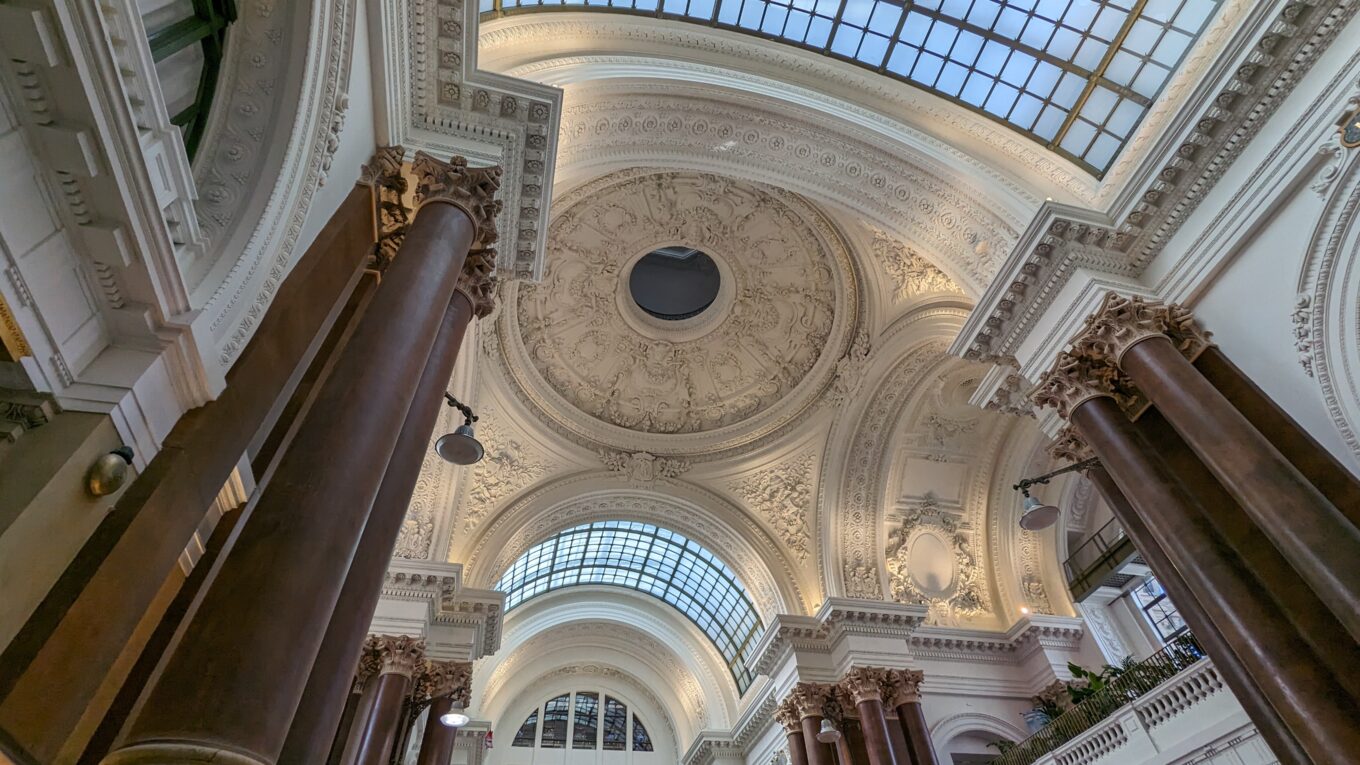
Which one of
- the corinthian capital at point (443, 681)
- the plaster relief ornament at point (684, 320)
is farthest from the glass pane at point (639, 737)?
the corinthian capital at point (443, 681)

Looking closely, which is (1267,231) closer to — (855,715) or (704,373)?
(855,715)

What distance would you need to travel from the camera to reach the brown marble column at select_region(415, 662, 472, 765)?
39.5ft

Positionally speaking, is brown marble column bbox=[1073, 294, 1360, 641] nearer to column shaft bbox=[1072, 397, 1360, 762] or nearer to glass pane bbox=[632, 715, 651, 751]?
column shaft bbox=[1072, 397, 1360, 762]

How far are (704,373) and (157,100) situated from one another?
608 inches

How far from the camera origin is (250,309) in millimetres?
4070

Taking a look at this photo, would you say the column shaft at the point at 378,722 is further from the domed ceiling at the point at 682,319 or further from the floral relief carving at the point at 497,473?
the domed ceiling at the point at 682,319

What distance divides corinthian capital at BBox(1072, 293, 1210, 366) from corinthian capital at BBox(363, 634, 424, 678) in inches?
437

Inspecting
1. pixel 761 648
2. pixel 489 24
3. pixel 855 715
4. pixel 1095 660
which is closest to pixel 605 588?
pixel 761 648

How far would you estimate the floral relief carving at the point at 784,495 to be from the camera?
17.5m

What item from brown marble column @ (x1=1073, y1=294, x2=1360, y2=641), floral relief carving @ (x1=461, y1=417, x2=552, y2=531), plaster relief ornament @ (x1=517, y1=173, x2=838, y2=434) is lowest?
brown marble column @ (x1=1073, y1=294, x2=1360, y2=641)

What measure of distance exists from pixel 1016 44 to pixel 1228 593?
7.86 metres

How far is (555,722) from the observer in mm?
25359

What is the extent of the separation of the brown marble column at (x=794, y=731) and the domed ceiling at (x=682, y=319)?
6.41 metres

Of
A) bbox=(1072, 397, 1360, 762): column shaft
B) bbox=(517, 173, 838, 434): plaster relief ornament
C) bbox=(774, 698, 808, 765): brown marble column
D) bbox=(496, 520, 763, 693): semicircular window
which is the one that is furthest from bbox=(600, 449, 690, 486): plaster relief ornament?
bbox=(1072, 397, 1360, 762): column shaft
